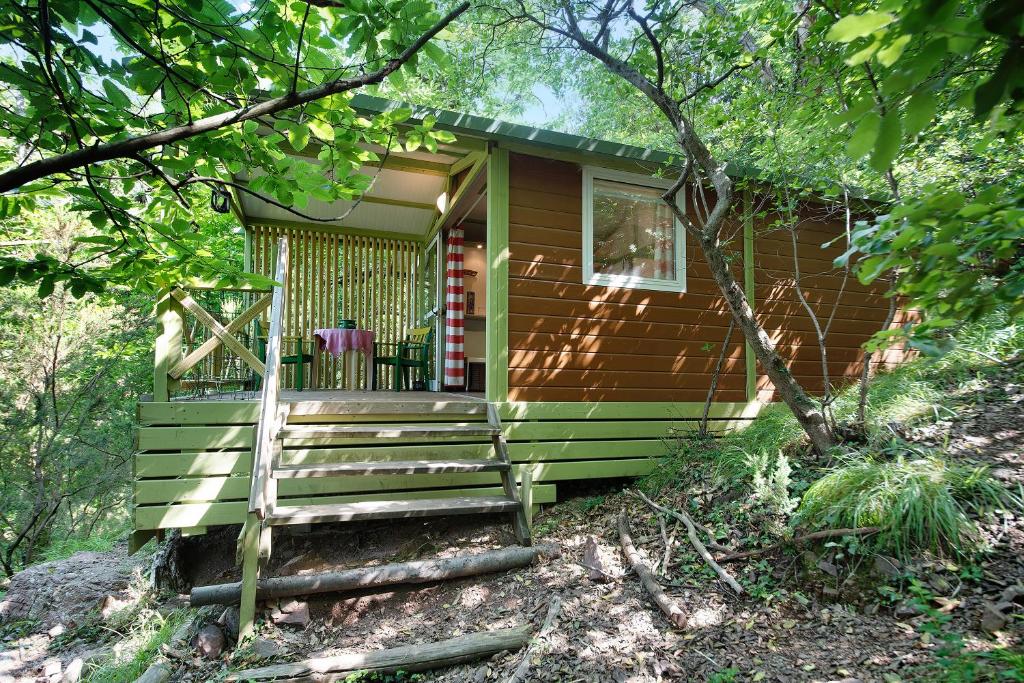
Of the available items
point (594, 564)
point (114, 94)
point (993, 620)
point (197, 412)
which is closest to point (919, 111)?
point (114, 94)

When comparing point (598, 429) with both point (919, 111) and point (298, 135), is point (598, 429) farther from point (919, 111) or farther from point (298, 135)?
point (919, 111)

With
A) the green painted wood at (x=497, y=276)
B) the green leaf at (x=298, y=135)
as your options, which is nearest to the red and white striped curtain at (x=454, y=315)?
the green painted wood at (x=497, y=276)

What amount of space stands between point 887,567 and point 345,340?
5384 mm

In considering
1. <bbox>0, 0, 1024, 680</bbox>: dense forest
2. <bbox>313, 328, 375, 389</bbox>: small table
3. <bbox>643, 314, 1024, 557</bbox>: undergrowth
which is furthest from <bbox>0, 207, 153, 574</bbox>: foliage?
<bbox>643, 314, 1024, 557</bbox>: undergrowth

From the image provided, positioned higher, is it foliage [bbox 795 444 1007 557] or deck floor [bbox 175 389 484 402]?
deck floor [bbox 175 389 484 402]

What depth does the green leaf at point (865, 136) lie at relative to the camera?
2.43 feet

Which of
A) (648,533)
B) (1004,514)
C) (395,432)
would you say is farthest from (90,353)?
(1004,514)

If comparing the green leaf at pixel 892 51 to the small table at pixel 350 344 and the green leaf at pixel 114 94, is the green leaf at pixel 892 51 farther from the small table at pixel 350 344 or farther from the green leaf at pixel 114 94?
the small table at pixel 350 344

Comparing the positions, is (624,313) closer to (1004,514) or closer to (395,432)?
(395,432)

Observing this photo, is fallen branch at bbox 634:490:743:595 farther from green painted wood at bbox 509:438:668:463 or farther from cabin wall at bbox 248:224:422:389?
cabin wall at bbox 248:224:422:389

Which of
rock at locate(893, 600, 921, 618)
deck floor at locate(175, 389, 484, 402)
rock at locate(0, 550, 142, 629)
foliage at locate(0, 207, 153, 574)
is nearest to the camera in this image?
rock at locate(893, 600, 921, 618)

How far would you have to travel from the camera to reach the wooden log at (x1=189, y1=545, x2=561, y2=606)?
9.36ft

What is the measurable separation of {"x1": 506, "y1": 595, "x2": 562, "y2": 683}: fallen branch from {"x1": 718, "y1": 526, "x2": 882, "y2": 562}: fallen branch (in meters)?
1.02

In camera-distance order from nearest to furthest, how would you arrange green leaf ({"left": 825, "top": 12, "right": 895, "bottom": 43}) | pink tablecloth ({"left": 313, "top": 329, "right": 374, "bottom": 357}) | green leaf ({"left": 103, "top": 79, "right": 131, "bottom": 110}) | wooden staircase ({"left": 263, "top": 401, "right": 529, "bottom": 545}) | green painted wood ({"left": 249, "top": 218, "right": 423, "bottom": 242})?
1. green leaf ({"left": 825, "top": 12, "right": 895, "bottom": 43})
2. green leaf ({"left": 103, "top": 79, "right": 131, "bottom": 110})
3. wooden staircase ({"left": 263, "top": 401, "right": 529, "bottom": 545})
4. pink tablecloth ({"left": 313, "top": 329, "right": 374, "bottom": 357})
5. green painted wood ({"left": 249, "top": 218, "right": 423, "bottom": 242})
